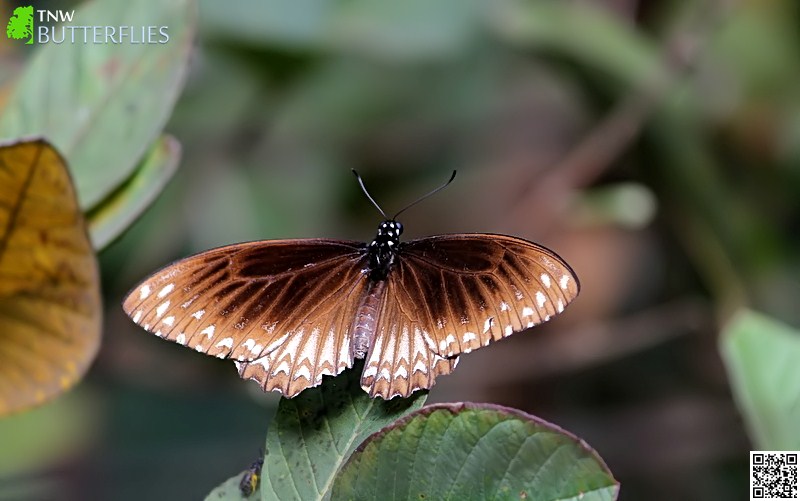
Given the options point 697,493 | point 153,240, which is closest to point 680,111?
point 697,493

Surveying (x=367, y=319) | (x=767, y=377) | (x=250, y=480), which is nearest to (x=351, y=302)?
(x=367, y=319)

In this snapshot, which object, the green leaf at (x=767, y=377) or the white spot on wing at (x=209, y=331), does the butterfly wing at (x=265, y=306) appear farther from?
the green leaf at (x=767, y=377)

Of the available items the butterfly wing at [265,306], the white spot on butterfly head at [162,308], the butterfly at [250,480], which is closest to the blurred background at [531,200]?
the butterfly wing at [265,306]

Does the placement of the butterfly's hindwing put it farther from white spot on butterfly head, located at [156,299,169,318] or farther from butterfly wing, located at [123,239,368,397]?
white spot on butterfly head, located at [156,299,169,318]

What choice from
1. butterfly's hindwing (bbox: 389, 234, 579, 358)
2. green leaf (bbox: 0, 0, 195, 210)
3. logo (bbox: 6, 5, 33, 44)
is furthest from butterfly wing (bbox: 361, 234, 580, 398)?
logo (bbox: 6, 5, 33, 44)

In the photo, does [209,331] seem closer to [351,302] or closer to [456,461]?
[351,302]

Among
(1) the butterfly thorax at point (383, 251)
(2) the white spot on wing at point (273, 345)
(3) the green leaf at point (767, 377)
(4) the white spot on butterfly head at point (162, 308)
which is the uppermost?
(1) the butterfly thorax at point (383, 251)
